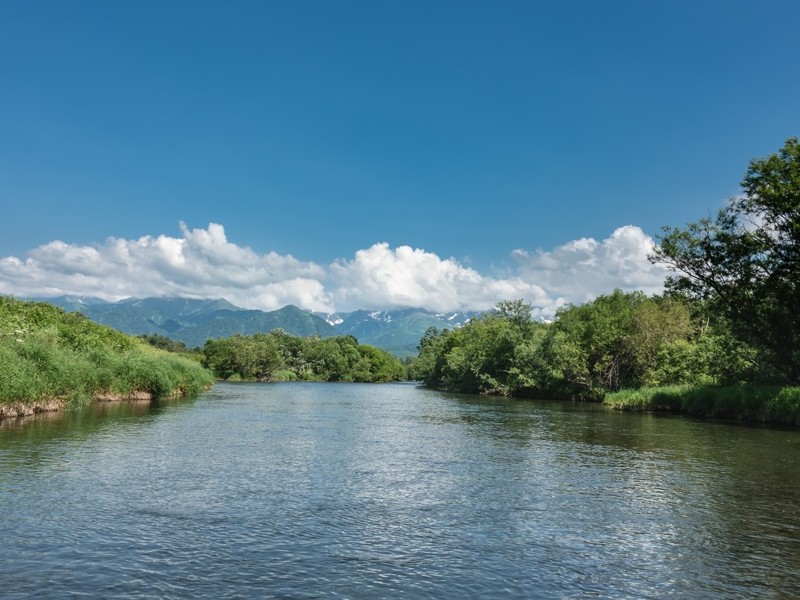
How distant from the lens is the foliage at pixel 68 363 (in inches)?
1467

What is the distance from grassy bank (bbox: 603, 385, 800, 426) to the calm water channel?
637 inches

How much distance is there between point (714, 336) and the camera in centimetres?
6644

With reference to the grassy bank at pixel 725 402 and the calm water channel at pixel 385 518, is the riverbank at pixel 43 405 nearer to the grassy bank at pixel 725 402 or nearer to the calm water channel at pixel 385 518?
the calm water channel at pixel 385 518

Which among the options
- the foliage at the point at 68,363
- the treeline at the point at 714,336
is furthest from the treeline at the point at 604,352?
the foliage at the point at 68,363

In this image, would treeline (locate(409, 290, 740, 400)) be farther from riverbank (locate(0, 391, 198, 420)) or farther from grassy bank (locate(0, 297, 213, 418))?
riverbank (locate(0, 391, 198, 420))

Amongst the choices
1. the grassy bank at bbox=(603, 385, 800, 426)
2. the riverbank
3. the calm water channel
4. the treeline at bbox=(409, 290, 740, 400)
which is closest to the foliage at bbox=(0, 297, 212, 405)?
the riverbank

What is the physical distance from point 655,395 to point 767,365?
11.6 m

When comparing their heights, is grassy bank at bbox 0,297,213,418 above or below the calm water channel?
above

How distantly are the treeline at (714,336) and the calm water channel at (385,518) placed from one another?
867 inches

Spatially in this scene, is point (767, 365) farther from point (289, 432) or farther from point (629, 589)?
point (629, 589)

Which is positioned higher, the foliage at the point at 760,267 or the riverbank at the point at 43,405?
the foliage at the point at 760,267

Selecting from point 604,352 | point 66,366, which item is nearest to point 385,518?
point 66,366

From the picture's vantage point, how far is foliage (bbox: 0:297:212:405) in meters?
37.2

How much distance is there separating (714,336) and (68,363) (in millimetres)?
63329
